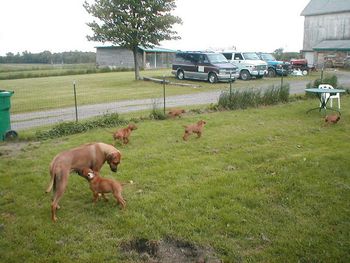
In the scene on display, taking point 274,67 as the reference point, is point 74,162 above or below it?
below

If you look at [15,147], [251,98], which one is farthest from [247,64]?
[15,147]

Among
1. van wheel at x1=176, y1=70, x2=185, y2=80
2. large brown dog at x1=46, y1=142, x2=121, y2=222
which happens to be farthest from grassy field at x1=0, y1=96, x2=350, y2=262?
van wheel at x1=176, y1=70, x2=185, y2=80

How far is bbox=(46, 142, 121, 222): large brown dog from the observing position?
4.78m

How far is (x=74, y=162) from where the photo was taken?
16.6 ft

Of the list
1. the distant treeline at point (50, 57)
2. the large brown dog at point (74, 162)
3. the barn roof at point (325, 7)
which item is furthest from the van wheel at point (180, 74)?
the distant treeline at point (50, 57)

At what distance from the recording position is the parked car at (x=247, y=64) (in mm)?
27487

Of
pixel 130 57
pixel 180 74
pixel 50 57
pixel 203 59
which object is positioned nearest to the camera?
pixel 203 59

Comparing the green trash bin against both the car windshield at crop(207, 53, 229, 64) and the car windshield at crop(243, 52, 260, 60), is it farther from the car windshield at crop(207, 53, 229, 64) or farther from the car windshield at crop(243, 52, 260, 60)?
the car windshield at crop(243, 52, 260, 60)

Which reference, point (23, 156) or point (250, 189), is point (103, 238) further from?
point (23, 156)

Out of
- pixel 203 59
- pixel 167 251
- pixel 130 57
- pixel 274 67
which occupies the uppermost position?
pixel 130 57

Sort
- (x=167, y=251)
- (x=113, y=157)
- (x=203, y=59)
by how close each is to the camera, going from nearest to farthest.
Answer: (x=167, y=251) < (x=113, y=157) < (x=203, y=59)

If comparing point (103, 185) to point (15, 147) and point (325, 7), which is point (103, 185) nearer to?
point (15, 147)

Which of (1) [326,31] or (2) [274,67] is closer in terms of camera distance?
(2) [274,67]

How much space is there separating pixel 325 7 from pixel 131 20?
110ft
